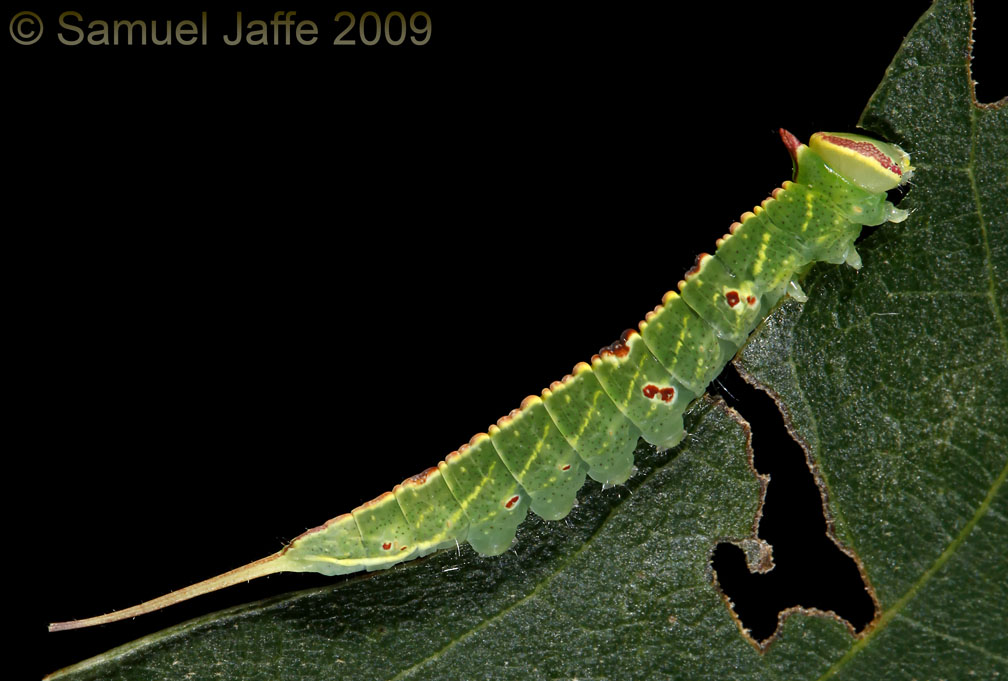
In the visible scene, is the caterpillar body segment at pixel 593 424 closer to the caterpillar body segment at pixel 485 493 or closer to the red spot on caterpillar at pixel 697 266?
the caterpillar body segment at pixel 485 493

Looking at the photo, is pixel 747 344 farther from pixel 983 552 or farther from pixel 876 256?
pixel 983 552

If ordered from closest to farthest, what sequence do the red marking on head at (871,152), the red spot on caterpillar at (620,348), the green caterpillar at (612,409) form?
the red marking on head at (871,152), the green caterpillar at (612,409), the red spot on caterpillar at (620,348)

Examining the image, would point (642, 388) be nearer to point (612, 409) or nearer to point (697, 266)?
point (612, 409)

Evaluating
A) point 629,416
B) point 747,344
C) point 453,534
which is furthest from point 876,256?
point 453,534

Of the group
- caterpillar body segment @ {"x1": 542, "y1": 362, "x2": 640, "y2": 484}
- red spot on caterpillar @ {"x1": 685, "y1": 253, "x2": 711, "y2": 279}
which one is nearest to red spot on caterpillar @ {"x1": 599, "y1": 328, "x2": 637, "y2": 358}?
caterpillar body segment @ {"x1": 542, "y1": 362, "x2": 640, "y2": 484}

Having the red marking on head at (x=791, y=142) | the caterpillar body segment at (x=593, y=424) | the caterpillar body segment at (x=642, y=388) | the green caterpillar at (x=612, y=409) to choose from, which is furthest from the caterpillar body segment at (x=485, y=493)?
the red marking on head at (x=791, y=142)

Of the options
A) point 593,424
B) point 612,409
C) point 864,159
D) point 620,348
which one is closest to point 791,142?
point 864,159

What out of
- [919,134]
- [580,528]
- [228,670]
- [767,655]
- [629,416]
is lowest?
[767,655]
